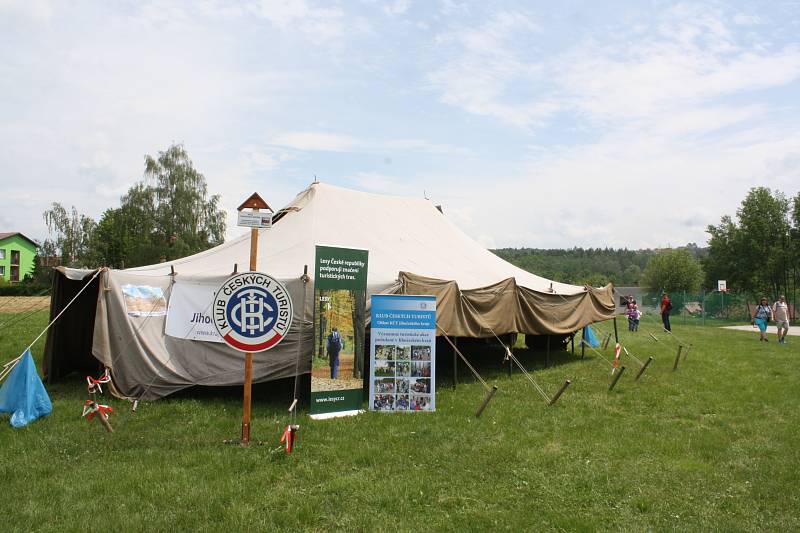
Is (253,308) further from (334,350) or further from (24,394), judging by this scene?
(24,394)

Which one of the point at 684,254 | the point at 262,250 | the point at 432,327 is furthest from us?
the point at 684,254

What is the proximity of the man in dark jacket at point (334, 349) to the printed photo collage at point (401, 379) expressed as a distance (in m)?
0.52

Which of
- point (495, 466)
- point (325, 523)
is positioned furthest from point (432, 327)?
point (325, 523)

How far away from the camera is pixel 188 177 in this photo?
113 feet

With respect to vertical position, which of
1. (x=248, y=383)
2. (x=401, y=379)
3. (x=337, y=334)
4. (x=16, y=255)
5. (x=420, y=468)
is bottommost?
(x=420, y=468)

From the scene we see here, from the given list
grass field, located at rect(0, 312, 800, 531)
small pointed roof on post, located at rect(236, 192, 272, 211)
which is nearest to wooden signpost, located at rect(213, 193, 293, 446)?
small pointed roof on post, located at rect(236, 192, 272, 211)

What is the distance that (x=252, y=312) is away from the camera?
527 cm

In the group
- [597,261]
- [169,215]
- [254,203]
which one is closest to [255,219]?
[254,203]

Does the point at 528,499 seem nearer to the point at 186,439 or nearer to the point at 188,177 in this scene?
the point at 186,439

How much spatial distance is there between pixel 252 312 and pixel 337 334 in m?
1.50

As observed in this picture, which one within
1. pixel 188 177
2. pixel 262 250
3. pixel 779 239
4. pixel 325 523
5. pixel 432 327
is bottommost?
pixel 325 523

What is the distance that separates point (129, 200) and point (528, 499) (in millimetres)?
34408

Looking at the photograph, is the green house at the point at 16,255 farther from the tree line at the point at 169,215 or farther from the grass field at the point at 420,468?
Answer: the grass field at the point at 420,468

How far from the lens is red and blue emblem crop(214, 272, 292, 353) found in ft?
17.1
